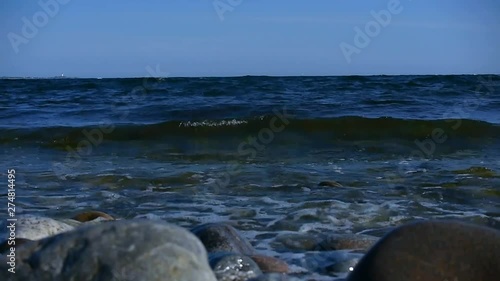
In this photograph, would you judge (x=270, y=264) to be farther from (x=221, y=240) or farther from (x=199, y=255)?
(x=199, y=255)

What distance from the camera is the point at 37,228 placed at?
4.20 meters

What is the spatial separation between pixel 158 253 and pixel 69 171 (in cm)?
593

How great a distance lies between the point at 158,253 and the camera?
2.37 meters

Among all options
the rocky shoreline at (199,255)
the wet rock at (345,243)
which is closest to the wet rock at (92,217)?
the rocky shoreline at (199,255)

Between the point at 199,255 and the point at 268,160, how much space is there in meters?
6.37

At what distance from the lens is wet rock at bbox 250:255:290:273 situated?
3820mm

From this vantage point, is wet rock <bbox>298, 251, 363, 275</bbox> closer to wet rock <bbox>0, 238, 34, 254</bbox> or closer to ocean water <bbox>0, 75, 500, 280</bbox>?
ocean water <bbox>0, 75, 500, 280</bbox>

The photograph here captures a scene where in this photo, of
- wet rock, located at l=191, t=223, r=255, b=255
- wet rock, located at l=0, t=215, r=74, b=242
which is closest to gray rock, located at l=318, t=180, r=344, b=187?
wet rock, located at l=191, t=223, r=255, b=255

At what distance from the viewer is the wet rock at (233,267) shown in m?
3.46

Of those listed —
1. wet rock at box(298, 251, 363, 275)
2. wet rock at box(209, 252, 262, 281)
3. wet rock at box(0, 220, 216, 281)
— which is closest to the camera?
wet rock at box(0, 220, 216, 281)

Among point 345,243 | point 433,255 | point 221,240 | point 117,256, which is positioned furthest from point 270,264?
point 117,256

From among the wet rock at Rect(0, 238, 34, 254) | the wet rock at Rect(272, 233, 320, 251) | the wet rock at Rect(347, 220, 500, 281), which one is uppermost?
the wet rock at Rect(347, 220, 500, 281)

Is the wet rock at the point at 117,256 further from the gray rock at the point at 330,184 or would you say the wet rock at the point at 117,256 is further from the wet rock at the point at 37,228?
the gray rock at the point at 330,184

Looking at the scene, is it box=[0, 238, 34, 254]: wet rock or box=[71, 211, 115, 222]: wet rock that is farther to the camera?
box=[71, 211, 115, 222]: wet rock
